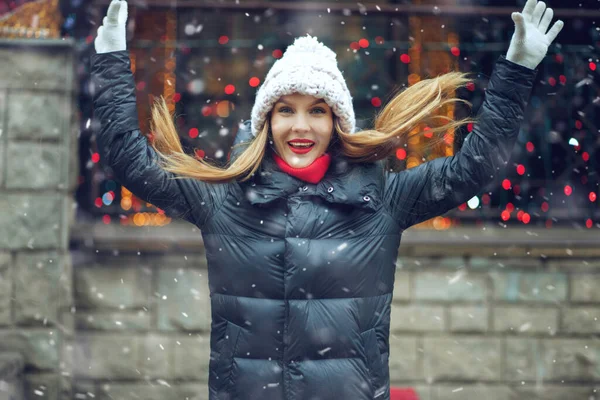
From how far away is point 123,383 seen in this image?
16.6 ft

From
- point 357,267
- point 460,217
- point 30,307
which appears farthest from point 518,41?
point 30,307

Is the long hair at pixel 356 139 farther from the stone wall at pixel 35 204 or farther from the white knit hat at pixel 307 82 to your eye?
the stone wall at pixel 35 204

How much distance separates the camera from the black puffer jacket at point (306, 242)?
2480 millimetres

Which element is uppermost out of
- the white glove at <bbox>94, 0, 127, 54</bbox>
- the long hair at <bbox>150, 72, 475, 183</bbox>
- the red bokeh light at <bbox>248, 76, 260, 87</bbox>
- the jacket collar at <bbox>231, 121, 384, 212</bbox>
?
the red bokeh light at <bbox>248, 76, 260, 87</bbox>

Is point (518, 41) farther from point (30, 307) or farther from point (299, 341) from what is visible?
point (30, 307)

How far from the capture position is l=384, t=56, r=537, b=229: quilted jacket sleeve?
94.9 inches

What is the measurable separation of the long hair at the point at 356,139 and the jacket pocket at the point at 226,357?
0.52m

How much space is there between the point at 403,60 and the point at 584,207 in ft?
5.55

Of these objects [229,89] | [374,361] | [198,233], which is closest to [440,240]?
[198,233]

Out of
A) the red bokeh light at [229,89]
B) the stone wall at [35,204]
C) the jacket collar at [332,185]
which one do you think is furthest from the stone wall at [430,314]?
the jacket collar at [332,185]

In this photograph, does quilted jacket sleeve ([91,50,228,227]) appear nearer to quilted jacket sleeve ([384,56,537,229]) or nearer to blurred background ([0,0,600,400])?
quilted jacket sleeve ([384,56,537,229])

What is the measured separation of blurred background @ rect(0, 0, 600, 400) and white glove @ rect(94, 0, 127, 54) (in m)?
2.39

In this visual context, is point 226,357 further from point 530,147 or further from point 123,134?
point 530,147

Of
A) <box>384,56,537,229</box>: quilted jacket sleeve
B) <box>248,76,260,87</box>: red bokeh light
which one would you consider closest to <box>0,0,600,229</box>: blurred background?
<box>248,76,260,87</box>: red bokeh light
